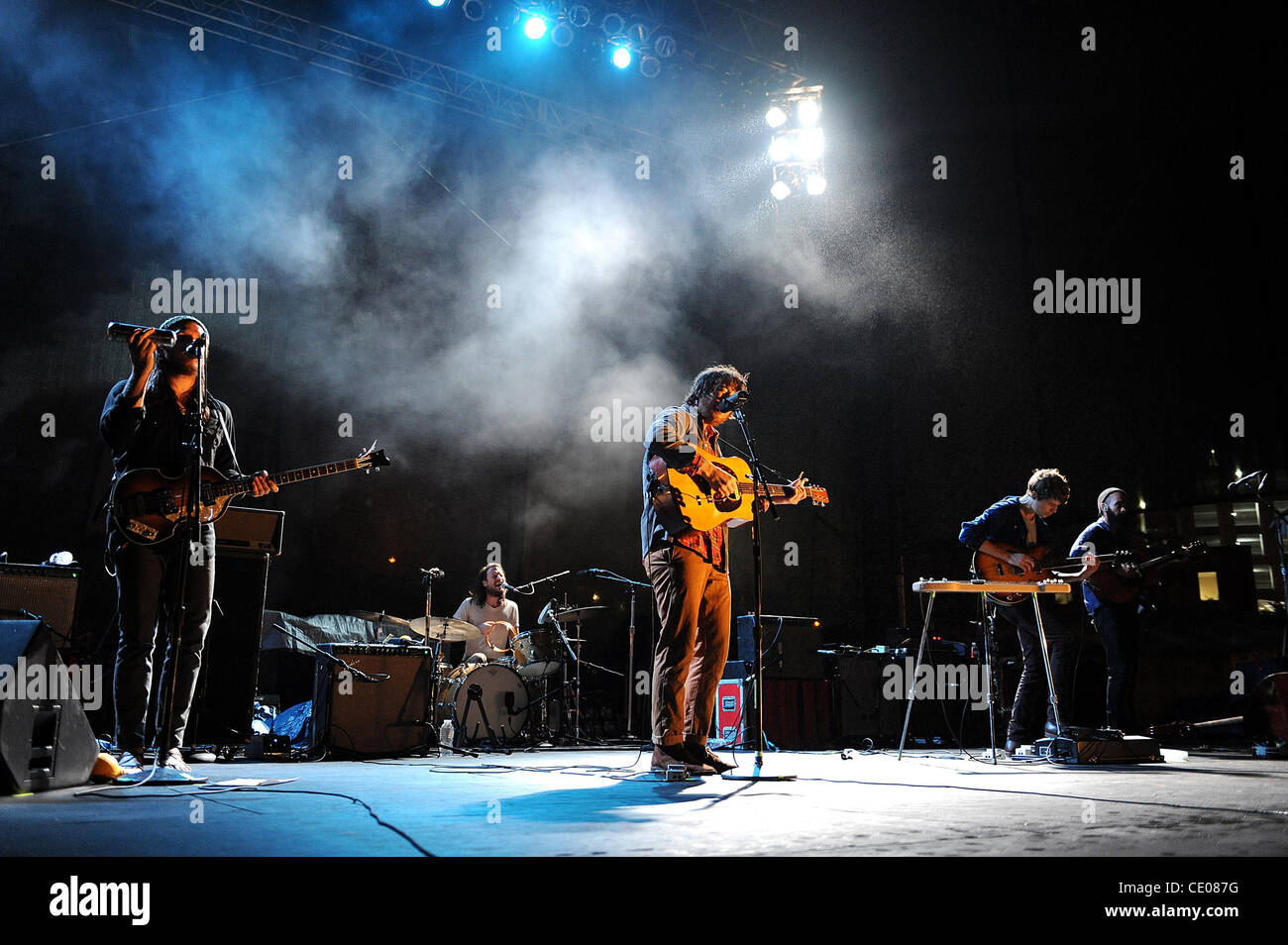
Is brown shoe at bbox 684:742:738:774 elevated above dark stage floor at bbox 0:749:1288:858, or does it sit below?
below

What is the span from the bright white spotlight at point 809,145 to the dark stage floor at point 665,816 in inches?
283

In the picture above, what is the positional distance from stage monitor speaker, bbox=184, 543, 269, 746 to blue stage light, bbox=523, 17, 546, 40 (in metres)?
5.92

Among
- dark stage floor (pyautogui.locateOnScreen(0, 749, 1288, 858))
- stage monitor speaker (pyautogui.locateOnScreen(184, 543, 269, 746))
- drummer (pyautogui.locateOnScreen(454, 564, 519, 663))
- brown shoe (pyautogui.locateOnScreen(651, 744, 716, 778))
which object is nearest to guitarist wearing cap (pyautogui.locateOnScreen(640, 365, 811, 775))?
brown shoe (pyautogui.locateOnScreen(651, 744, 716, 778))

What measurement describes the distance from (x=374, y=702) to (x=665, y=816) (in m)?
4.35

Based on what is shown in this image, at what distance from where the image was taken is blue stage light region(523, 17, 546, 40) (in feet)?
28.6

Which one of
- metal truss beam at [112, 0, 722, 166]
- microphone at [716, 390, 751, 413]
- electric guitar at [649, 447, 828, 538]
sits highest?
metal truss beam at [112, 0, 722, 166]

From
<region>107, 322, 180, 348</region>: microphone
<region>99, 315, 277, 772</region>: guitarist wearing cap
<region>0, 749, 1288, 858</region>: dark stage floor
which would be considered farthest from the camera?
<region>99, 315, 277, 772</region>: guitarist wearing cap

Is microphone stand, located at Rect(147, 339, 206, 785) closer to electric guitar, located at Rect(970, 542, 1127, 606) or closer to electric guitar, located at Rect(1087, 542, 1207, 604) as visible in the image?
electric guitar, located at Rect(970, 542, 1127, 606)

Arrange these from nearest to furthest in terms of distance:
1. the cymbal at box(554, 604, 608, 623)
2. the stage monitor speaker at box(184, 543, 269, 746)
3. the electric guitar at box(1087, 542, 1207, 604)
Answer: the stage monitor speaker at box(184, 543, 269, 746), the electric guitar at box(1087, 542, 1207, 604), the cymbal at box(554, 604, 608, 623)

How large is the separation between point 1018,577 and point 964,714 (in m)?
2.60

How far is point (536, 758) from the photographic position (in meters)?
5.96

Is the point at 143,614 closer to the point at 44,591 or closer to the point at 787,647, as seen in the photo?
the point at 44,591

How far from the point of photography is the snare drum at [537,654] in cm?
769
